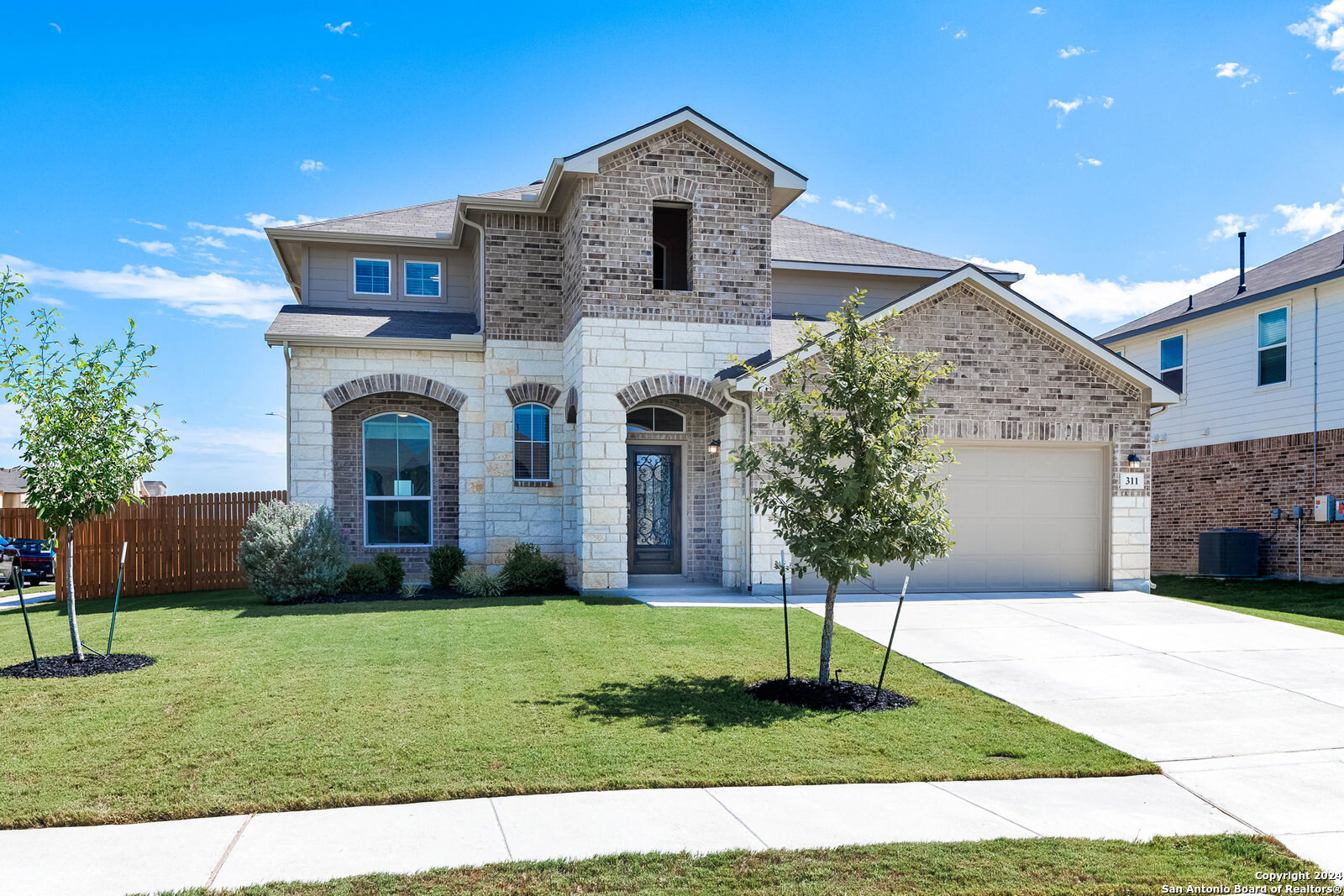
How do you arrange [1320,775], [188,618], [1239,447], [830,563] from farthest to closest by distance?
[1239,447]
[188,618]
[830,563]
[1320,775]

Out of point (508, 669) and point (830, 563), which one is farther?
point (508, 669)

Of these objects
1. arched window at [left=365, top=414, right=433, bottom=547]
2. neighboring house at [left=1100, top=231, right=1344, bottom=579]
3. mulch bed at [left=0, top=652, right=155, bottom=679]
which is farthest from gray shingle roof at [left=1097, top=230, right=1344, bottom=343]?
mulch bed at [left=0, top=652, right=155, bottom=679]

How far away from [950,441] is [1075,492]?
2.43m

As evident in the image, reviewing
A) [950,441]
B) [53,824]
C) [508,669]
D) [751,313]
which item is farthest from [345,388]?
[53,824]

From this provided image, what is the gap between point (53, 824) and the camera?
5121 mm

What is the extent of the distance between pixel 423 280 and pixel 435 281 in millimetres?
220

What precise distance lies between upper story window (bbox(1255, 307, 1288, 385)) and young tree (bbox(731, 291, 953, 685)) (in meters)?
14.7

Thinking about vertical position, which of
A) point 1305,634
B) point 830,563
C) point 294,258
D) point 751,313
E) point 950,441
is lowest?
point 1305,634

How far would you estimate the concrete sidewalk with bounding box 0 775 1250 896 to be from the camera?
452cm

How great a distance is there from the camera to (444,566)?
50.0 feet

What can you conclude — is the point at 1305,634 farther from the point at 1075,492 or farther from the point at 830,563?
the point at 830,563

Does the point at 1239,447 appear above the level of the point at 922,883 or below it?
above

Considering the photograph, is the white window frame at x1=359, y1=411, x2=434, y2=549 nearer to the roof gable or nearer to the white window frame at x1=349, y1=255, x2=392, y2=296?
the white window frame at x1=349, y1=255, x2=392, y2=296

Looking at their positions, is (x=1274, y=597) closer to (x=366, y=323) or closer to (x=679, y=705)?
(x=679, y=705)
